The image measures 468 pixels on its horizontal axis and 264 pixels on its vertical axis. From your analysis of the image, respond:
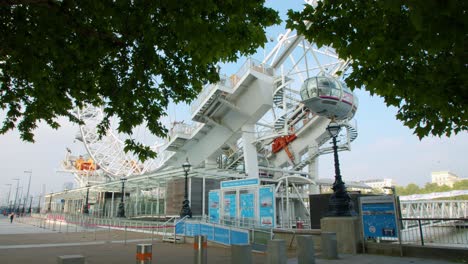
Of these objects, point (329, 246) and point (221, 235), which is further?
point (221, 235)

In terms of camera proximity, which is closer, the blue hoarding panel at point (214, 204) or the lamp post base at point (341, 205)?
Answer: the lamp post base at point (341, 205)

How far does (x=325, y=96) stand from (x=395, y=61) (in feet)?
73.1

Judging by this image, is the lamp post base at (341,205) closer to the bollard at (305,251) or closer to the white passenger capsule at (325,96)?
the bollard at (305,251)

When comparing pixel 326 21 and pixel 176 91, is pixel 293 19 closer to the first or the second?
pixel 326 21

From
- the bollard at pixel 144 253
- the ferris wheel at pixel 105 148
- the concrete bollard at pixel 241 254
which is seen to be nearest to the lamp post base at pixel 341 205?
the concrete bollard at pixel 241 254

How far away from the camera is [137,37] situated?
26.0ft

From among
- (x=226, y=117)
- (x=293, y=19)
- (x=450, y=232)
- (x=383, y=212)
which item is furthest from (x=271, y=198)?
(x=226, y=117)

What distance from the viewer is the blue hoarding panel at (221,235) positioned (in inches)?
585

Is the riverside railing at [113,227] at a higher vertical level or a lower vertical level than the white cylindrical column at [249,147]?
lower

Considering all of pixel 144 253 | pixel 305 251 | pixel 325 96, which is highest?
pixel 325 96

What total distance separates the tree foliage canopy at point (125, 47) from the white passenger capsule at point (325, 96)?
20386 millimetres

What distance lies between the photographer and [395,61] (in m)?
7.16

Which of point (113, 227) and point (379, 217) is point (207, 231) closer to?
point (379, 217)

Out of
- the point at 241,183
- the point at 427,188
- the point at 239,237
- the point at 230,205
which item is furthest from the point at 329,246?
the point at 427,188
